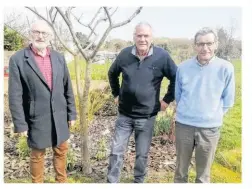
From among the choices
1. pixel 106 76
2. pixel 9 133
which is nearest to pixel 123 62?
pixel 106 76

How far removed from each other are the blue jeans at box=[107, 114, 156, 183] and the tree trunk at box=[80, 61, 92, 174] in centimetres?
50

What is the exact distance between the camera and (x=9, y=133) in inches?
172

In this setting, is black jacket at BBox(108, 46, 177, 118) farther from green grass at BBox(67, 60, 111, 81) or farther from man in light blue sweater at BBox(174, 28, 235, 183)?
green grass at BBox(67, 60, 111, 81)

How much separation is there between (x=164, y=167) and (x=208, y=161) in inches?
33.8

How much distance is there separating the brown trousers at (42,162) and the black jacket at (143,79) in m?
0.74

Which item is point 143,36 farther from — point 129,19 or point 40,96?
point 40,96

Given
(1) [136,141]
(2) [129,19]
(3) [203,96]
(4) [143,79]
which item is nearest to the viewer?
(3) [203,96]

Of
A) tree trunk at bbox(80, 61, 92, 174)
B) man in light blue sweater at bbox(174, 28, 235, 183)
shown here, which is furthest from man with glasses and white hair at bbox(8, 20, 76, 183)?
man in light blue sweater at bbox(174, 28, 235, 183)

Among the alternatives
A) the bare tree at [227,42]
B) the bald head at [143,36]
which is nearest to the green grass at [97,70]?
the bald head at [143,36]

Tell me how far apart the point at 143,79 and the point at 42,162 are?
1.28 metres

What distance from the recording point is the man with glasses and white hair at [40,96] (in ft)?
11.3

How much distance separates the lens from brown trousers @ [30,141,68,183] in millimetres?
3658

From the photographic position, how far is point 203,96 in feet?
11.4

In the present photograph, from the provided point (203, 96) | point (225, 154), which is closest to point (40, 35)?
point (203, 96)
